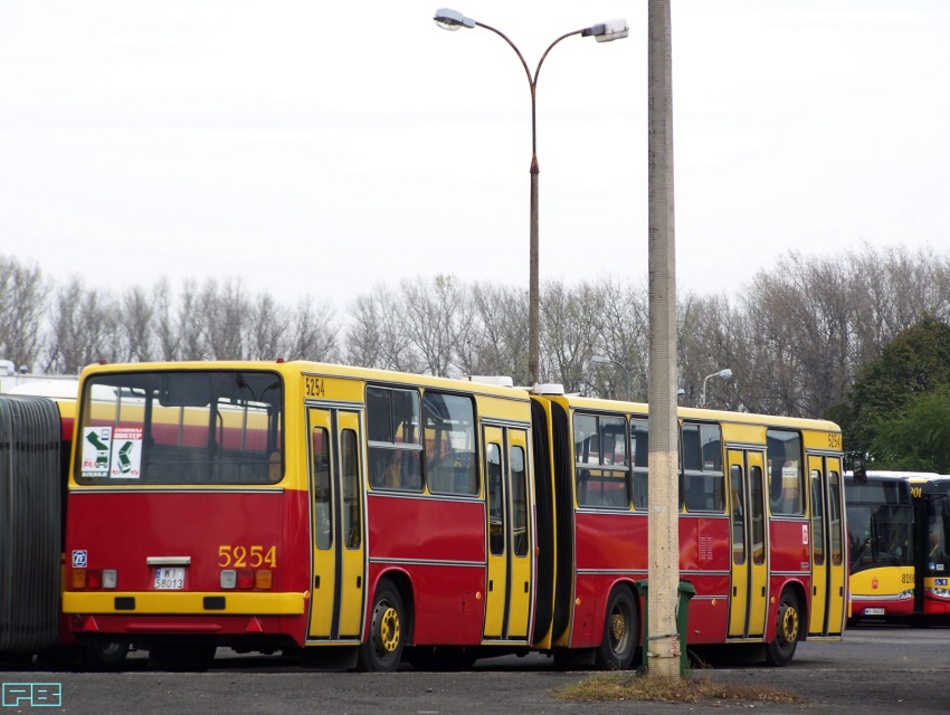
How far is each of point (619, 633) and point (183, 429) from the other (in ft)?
22.7

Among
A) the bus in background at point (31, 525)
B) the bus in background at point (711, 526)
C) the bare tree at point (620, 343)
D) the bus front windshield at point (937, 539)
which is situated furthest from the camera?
the bare tree at point (620, 343)

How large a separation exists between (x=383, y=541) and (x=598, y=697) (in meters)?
3.28

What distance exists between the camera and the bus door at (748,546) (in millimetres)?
22281

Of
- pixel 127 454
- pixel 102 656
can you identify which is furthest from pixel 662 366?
pixel 102 656

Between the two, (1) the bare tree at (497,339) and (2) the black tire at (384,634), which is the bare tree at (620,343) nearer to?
(1) the bare tree at (497,339)

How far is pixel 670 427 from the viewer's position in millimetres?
14875

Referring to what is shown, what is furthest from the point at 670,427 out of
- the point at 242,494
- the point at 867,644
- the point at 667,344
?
the point at 867,644

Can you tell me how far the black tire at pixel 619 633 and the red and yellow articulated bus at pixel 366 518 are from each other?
0.03m

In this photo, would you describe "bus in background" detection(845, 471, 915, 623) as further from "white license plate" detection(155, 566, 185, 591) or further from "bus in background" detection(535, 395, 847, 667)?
"white license plate" detection(155, 566, 185, 591)

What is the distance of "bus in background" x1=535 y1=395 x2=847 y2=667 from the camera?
1984 cm

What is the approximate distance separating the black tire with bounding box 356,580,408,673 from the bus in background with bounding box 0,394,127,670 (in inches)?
119

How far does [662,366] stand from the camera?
14906 millimetres

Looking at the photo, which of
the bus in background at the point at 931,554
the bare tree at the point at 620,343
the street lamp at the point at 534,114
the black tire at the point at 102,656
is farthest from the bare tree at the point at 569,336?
the black tire at the point at 102,656

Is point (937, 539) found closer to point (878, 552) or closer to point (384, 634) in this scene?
point (878, 552)
